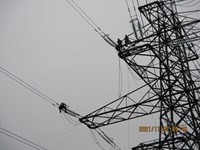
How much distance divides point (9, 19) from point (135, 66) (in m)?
26.0

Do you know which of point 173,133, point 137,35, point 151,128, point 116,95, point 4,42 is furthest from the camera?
point 4,42

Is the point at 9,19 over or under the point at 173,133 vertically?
over

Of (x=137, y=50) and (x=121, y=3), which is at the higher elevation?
(x=121, y=3)

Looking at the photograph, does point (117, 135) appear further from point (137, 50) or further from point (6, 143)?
point (137, 50)

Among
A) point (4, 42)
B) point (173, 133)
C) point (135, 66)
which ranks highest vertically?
point (4, 42)

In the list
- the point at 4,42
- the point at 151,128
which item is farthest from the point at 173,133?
the point at 4,42

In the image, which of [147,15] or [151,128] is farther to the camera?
[151,128]

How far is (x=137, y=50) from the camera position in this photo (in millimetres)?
12844

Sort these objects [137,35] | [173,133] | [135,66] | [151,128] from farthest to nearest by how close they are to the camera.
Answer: [151,128]
[137,35]
[135,66]
[173,133]

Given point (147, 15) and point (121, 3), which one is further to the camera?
point (121, 3)

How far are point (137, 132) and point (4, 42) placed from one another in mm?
18512

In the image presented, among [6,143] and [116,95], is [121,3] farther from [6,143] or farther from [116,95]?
[6,143]

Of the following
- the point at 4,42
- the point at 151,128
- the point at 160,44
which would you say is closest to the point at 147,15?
the point at 160,44

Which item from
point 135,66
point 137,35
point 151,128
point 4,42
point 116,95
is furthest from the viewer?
point 4,42
